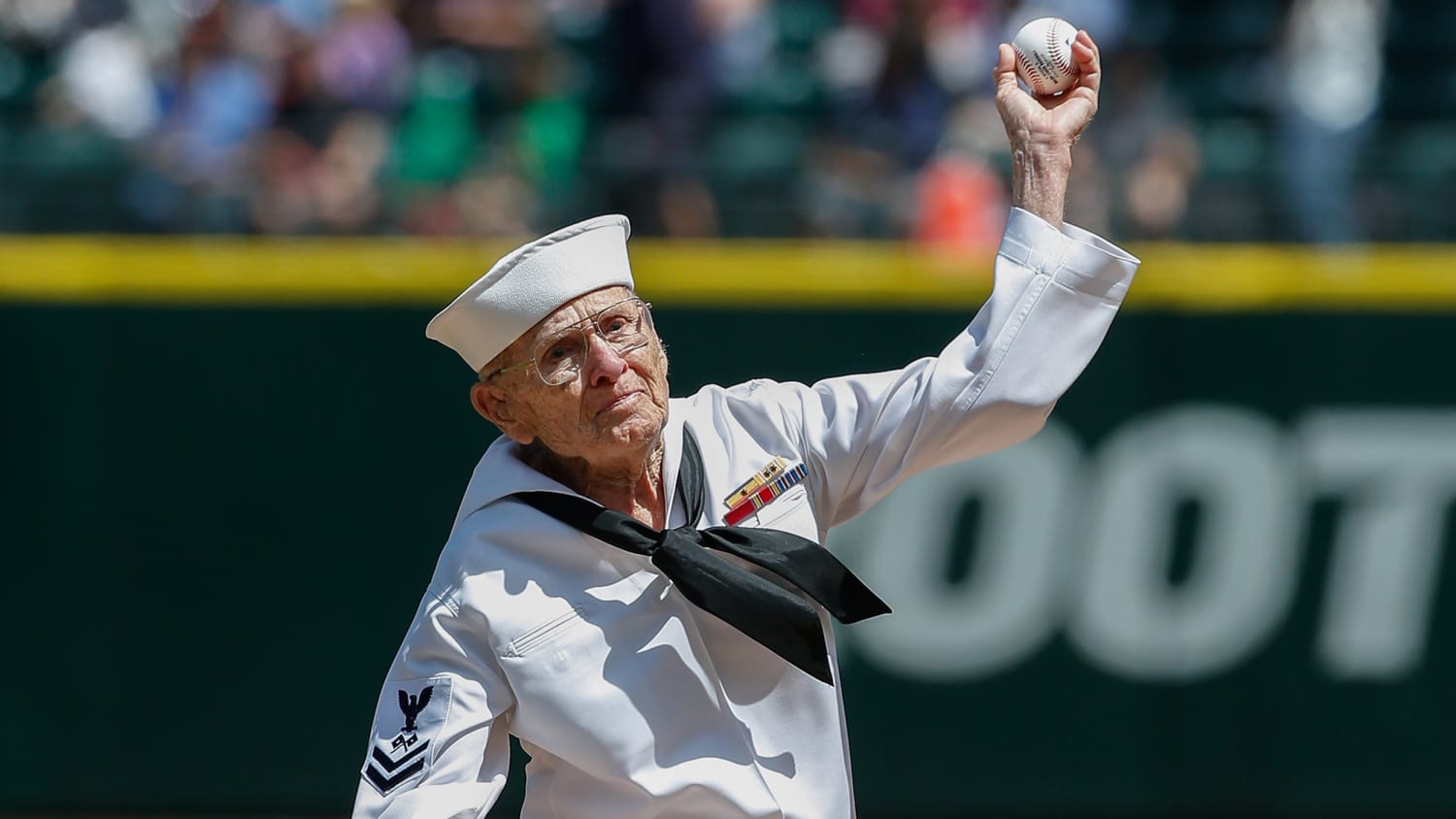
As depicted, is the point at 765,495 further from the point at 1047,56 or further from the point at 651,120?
the point at 651,120

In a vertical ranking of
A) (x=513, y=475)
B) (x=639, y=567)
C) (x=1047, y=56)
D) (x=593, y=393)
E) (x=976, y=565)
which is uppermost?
(x=1047, y=56)

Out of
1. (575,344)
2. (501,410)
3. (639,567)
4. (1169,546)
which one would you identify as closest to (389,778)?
(639,567)

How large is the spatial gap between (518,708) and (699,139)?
17.7 feet

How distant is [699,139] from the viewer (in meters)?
8.07

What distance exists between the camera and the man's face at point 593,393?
9.64 ft

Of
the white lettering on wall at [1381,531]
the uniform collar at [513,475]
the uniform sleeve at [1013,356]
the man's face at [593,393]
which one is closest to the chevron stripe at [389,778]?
the uniform collar at [513,475]

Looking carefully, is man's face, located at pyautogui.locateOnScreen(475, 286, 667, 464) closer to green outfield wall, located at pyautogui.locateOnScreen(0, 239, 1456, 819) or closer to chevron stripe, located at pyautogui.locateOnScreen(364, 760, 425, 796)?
chevron stripe, located at pyautogui.locateOnScreen(364, 760, 425, 796)

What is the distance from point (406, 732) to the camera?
2.84 meters

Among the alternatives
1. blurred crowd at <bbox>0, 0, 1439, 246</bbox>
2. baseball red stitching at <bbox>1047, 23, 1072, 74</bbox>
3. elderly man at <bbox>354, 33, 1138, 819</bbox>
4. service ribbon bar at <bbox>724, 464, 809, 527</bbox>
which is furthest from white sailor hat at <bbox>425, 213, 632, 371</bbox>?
blurred crowd at <bbox>0, 0, 1439, 246</bbox>

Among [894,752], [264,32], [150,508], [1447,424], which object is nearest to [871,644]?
[894,752]

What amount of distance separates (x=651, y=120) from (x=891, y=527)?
207cm

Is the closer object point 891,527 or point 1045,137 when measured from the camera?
point 1045,137

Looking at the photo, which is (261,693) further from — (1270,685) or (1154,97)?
(1154,97)

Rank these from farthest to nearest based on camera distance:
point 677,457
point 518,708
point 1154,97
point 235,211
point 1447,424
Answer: point 1154,97
point 235,211
point 1447,424
point 677,457
point 518,708
